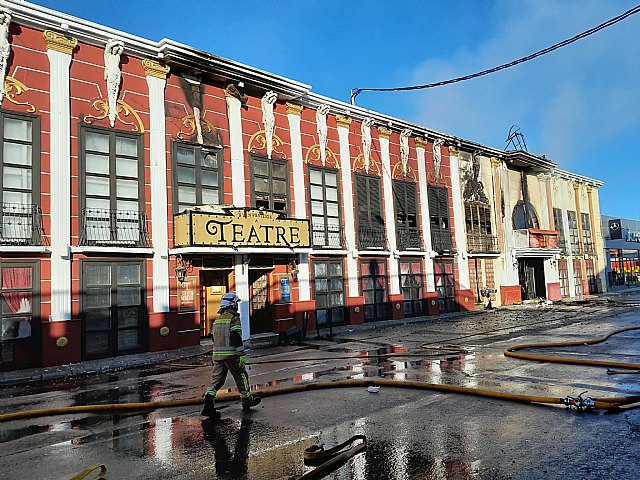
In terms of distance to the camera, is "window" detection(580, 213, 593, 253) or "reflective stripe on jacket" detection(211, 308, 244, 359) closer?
"reflective stripe on jacket" detection(211, 308, 244, 359)

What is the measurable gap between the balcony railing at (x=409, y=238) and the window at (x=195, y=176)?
33.3 feet

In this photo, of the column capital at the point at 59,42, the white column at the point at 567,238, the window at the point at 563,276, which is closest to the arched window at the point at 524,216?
the window at the point at 563,276

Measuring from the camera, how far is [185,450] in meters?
6.05

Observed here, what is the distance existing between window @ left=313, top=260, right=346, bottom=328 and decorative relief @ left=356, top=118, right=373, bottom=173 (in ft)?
17.1

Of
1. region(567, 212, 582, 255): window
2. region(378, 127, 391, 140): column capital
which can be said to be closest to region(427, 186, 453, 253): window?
region(378, 127, 391, 140): column capital

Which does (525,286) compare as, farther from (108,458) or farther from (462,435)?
(108,458)

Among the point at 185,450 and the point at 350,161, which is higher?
the point at 350,161

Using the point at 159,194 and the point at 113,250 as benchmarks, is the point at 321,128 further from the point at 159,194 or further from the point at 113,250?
the point at 113,250

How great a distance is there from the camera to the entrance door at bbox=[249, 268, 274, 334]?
19.9 metres

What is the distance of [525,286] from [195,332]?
25398 millimetres

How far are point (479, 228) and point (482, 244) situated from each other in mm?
969

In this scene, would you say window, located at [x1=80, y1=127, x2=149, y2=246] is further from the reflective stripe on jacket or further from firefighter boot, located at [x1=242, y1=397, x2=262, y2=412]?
firefighter boot, located at [x1=242, y1=397, x2=262, y2=412]

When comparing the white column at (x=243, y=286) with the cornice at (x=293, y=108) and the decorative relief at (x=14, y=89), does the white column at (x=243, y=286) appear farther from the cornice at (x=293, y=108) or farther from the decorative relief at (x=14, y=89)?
the decorative relief at (x=14, y=89)

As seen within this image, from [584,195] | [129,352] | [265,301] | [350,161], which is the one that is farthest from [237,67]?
[584,195]
